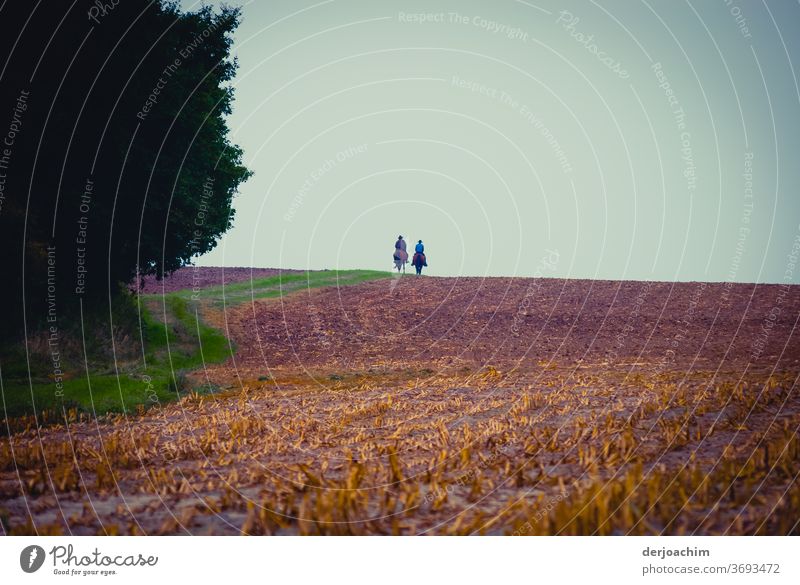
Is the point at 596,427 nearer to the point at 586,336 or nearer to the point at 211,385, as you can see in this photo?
the point at 211,385

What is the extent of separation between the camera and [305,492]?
6.79m

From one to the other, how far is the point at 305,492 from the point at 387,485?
955 millimetres

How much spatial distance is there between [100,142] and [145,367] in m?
8.20

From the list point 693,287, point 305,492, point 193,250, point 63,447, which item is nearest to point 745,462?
point 305,492

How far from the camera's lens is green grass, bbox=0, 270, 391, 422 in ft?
51.0
